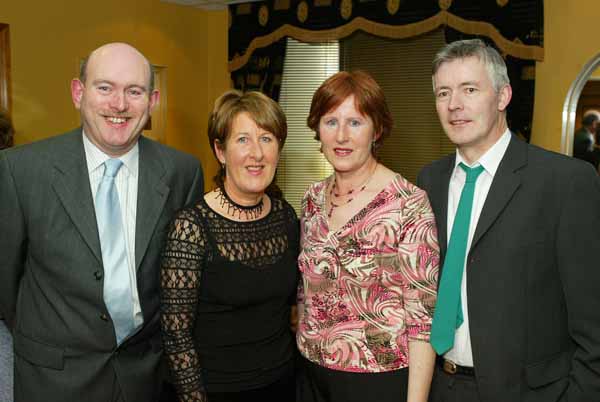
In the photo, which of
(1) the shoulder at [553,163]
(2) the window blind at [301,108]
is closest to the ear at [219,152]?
(1) the shoulder at [553,163]

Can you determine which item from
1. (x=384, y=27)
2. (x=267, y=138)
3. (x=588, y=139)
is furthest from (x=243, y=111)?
(x=384, y=27)

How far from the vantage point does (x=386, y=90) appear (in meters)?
5.70

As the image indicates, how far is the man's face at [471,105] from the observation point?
1854 millimetres

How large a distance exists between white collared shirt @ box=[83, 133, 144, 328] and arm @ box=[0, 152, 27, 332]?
9.2 inches

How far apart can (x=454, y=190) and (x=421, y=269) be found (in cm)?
36

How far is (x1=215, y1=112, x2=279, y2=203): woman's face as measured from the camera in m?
1.94

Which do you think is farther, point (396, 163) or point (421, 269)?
point (396, 163)

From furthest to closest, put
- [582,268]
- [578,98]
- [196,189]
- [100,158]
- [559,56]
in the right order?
[559,56], [578,98], [196,189], [100,158], [582,268]

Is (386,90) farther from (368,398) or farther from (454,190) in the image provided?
(368,398)

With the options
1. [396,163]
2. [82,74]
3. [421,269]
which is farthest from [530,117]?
[82,74]

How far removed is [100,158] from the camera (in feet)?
6.34

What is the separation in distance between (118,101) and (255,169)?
0.49m

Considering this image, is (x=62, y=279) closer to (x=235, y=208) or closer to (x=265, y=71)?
(x=235, y=208)

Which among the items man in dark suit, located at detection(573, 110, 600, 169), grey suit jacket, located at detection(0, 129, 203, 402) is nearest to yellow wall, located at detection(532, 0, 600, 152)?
man in dark suit, located at detection(573, 110, 600, 169)
